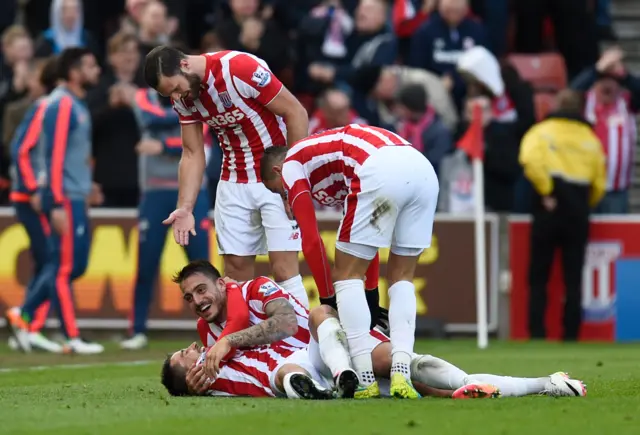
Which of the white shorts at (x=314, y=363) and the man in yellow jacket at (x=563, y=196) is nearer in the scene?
the white shorts at (x=314, y=363)

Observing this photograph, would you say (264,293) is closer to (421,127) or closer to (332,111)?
(332,111)

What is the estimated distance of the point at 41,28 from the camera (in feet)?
66.4

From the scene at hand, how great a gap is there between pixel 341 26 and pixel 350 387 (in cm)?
1120

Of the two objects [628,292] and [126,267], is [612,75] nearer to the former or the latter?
[628,292]

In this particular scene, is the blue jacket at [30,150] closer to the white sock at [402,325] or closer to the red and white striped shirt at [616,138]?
the red and white striped shirt at [616,138]

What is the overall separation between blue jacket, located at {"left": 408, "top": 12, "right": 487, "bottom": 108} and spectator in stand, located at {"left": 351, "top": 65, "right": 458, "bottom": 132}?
0.37m

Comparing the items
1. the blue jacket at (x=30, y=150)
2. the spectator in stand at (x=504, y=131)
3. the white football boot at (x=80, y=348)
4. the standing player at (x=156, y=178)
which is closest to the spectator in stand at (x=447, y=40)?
the spectator in stand at (x=504, y=131)

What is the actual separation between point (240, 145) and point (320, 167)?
2123 mm

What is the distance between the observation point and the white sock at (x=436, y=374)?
873cm

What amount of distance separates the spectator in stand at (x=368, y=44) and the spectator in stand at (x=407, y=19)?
308 mm

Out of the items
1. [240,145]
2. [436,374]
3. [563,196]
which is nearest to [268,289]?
[436,374]

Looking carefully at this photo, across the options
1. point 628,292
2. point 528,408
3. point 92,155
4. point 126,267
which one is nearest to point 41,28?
point 92,155

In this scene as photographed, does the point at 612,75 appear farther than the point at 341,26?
No

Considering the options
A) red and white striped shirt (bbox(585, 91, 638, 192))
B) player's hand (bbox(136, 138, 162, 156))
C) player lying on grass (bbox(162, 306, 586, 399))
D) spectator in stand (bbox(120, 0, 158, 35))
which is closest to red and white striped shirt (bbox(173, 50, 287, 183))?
player lying on grass (bbox(162, 306, 586, 399))
